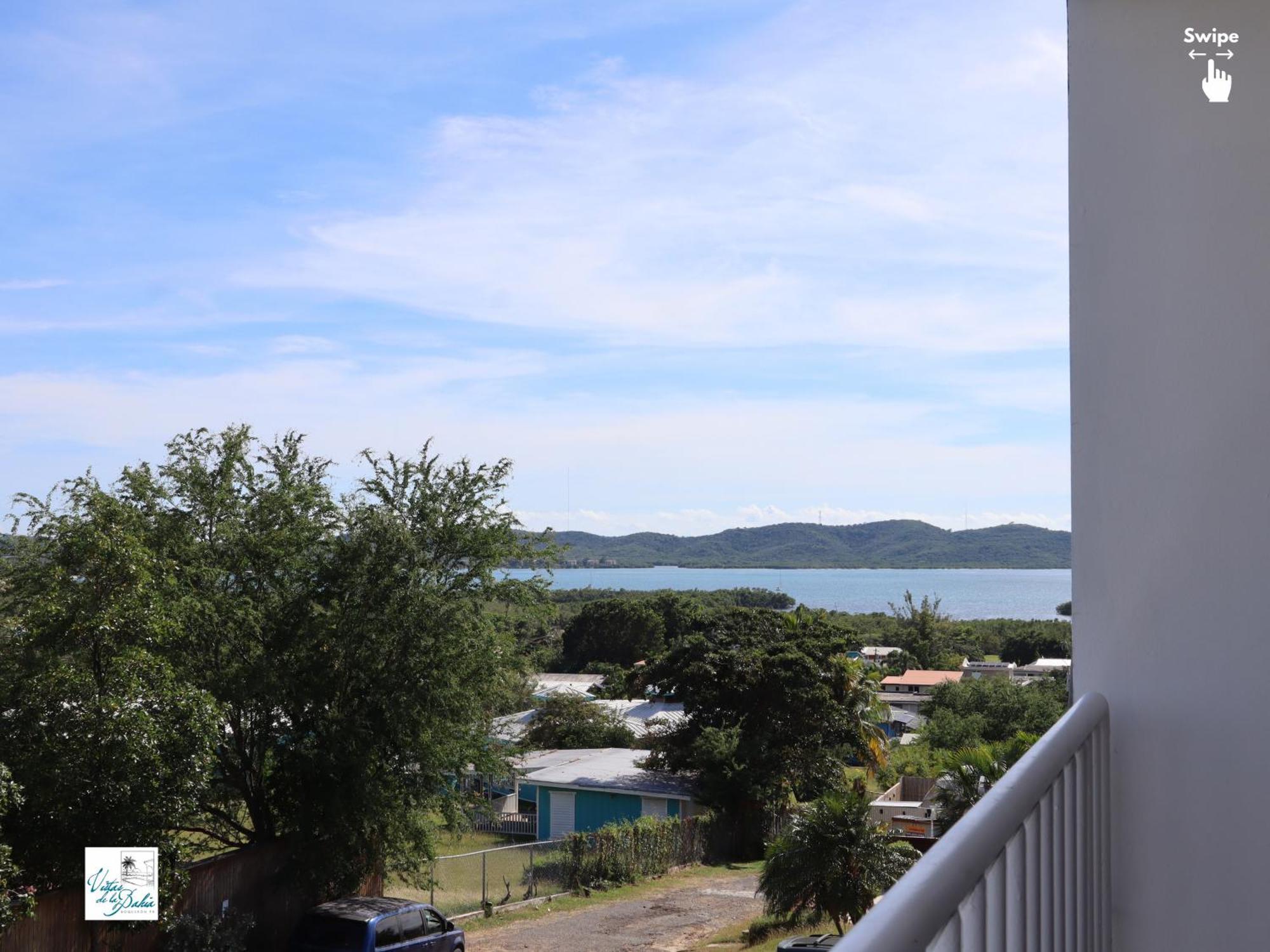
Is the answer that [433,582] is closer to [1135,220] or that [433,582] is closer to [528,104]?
[528,104]

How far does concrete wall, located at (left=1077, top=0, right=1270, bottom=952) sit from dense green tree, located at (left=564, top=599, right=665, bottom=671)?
38.7 meters

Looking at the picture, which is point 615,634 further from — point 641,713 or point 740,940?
point 740,940

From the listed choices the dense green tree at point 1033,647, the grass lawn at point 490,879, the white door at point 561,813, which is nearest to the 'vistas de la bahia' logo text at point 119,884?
the grass lawn at point 490,879

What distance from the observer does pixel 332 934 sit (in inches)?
376

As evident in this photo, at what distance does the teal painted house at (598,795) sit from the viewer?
1964 centimetres

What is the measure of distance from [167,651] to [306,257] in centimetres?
2427

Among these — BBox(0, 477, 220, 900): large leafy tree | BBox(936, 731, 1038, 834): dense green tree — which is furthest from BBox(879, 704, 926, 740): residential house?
BBox(0, 477, 220, 900): large leafy tree

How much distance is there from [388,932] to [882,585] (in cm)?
13970

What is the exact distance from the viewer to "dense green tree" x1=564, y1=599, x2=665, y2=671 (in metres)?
41.2

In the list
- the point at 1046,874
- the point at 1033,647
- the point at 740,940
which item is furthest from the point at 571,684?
the point at 1046,874

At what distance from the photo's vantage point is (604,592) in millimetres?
64562

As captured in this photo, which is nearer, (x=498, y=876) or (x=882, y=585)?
(x=498, y=876)

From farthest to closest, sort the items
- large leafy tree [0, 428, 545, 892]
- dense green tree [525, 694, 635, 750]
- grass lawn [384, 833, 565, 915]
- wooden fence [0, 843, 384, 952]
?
dense green tree [525, 694, 635, 750]
grass lawn [384, 833, 565, 915]
large leafy tree [0, 428, 545, 892]
wooden fence [0, 843, 384, 952]

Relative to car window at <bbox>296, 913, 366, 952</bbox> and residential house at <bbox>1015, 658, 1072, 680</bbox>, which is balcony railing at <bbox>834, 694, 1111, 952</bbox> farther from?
residential house at <bbox>1015, 658, 1072, 680</bbox>
